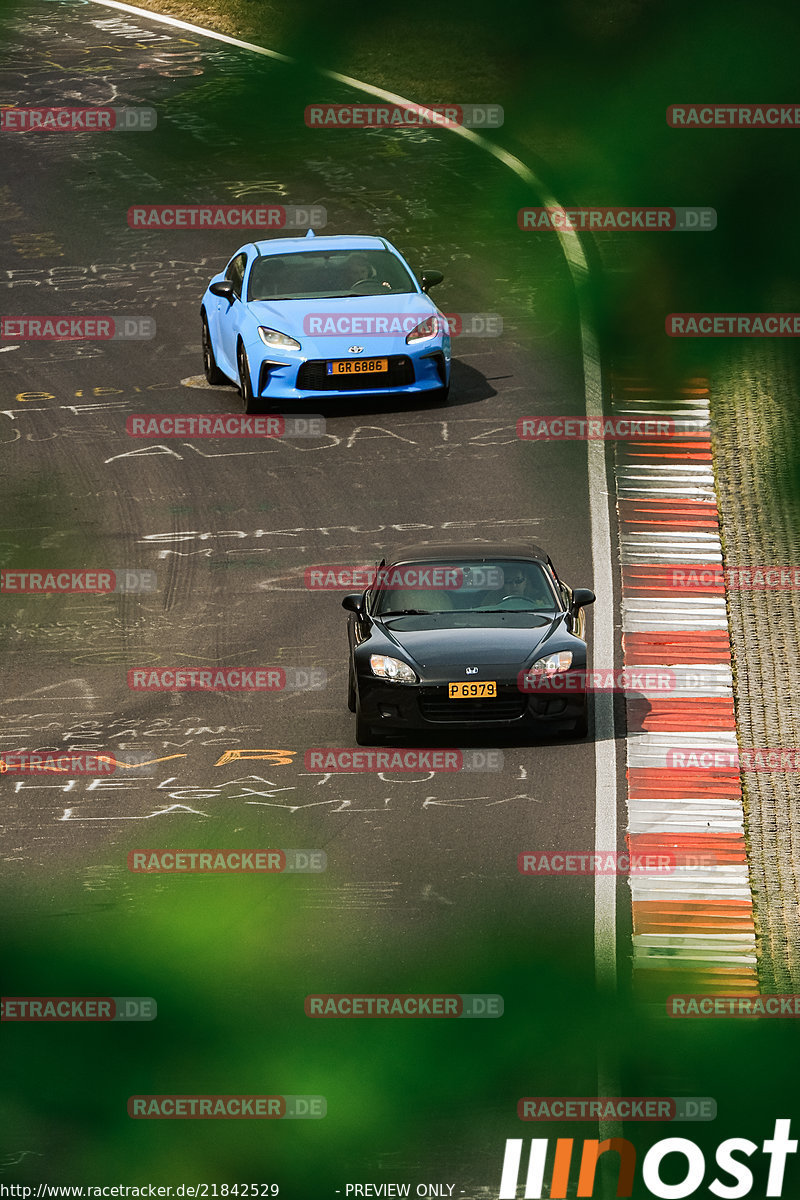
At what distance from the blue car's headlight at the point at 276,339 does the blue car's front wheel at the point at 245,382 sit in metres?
0.52

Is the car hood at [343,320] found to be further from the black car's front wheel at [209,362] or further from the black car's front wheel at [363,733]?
the black car's front wheel at [363,733]

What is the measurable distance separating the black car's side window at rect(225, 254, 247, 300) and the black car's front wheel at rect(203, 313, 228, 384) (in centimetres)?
73

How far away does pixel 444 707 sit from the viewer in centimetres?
1684

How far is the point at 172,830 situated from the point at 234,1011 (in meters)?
3.02

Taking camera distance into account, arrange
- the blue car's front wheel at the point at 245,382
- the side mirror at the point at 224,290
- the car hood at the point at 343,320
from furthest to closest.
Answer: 1. the side mirror at the point at 224,290
2. the blue car's front wheel at the point at 245,382
3. the car hood at the point at 343,320

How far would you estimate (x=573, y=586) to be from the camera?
21359 mm

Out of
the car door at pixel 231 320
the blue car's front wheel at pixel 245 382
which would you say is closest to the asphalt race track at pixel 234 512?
the blue car's front wheel at pixel 245 382

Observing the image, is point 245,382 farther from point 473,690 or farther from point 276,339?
point 473,690

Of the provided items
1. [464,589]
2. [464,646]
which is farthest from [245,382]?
[464,646]

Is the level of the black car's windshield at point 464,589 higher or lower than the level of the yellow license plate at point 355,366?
lower

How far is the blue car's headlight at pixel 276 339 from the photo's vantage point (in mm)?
24375

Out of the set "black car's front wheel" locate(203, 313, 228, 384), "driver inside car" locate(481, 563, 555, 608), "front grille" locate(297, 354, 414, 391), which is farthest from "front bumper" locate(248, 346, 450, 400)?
"driver inside car" locate(481, 563, 555, 608)

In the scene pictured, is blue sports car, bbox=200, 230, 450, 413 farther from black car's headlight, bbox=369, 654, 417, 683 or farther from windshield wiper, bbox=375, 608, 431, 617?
black car's headlight, bbox=369, 654, 417, 683

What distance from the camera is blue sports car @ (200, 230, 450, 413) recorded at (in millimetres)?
24375
